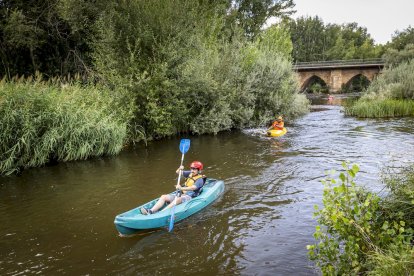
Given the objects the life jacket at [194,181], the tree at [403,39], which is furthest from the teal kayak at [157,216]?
the tree at [403,39]

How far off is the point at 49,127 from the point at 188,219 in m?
6.05

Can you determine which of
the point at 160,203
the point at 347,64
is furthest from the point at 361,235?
the point at 347,64

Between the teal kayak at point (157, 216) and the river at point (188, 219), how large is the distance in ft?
0.57

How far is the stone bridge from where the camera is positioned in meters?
41.3

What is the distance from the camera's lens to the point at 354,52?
66188 millimetres

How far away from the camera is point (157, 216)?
19.9ft

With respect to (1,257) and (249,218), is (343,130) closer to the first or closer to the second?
(249,218)

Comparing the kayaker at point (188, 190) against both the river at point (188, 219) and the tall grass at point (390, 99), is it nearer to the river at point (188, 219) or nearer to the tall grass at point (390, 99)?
the river at point (188, 219)

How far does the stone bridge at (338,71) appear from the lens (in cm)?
4134

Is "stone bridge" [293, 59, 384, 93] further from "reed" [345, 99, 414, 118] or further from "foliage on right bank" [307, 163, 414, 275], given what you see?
"foliage on right bank" [307, 163, 414, 275]

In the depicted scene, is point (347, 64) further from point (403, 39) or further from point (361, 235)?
point (361, 235)

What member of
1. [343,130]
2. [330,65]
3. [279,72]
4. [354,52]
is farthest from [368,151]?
[354,52]

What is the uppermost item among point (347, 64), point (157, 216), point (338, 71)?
point (347, 64)

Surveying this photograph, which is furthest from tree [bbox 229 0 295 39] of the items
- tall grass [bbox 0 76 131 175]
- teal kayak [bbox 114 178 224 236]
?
teal kayak [bbox 114 178 224 236]
